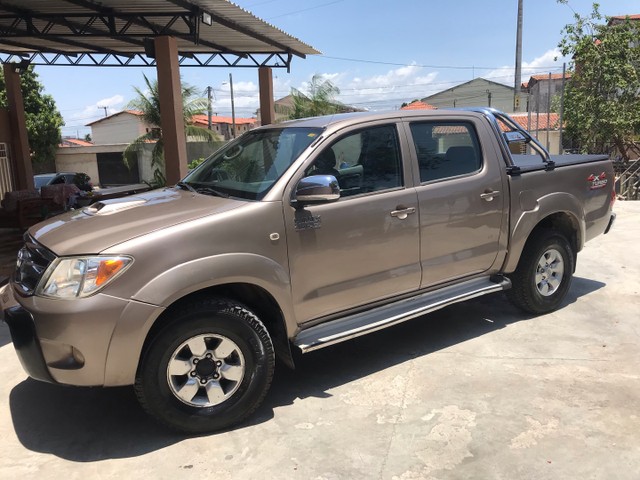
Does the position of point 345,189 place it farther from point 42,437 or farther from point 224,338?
point 42,437

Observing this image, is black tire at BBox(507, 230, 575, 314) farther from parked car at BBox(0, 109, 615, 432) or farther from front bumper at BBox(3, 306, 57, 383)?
front bumper at BBox(3, 306, 57, 383)

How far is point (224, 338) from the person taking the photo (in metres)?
3.18

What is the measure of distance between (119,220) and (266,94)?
41.0 feet

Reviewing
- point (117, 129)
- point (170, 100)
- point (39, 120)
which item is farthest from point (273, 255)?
point (117, 129)

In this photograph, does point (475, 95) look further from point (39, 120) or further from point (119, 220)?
point (119, 220)

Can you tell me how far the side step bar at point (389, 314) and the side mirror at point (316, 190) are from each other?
897mm

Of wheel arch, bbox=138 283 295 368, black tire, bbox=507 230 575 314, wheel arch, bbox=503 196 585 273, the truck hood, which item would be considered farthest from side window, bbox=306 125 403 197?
black tire, bbox=507 230 575 314

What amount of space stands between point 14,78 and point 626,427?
15883 mm

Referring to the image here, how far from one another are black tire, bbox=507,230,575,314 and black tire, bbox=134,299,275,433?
8.81ft

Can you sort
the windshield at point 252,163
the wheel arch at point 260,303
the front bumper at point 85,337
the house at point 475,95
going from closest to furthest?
1. the front bumper at point 85,337
2. the wheel arch at point 260,303
3. the windshield at point 252,163
4. the house at point 475,95

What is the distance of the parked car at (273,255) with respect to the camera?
289 centimetres

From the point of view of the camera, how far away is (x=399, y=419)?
335 centimetres

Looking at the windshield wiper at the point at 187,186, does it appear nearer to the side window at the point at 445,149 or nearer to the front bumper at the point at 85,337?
the front bumper at the point at 85,337

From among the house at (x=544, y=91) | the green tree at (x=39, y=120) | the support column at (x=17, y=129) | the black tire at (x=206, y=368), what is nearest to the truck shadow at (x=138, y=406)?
the black tire at (x=206, y=368)
